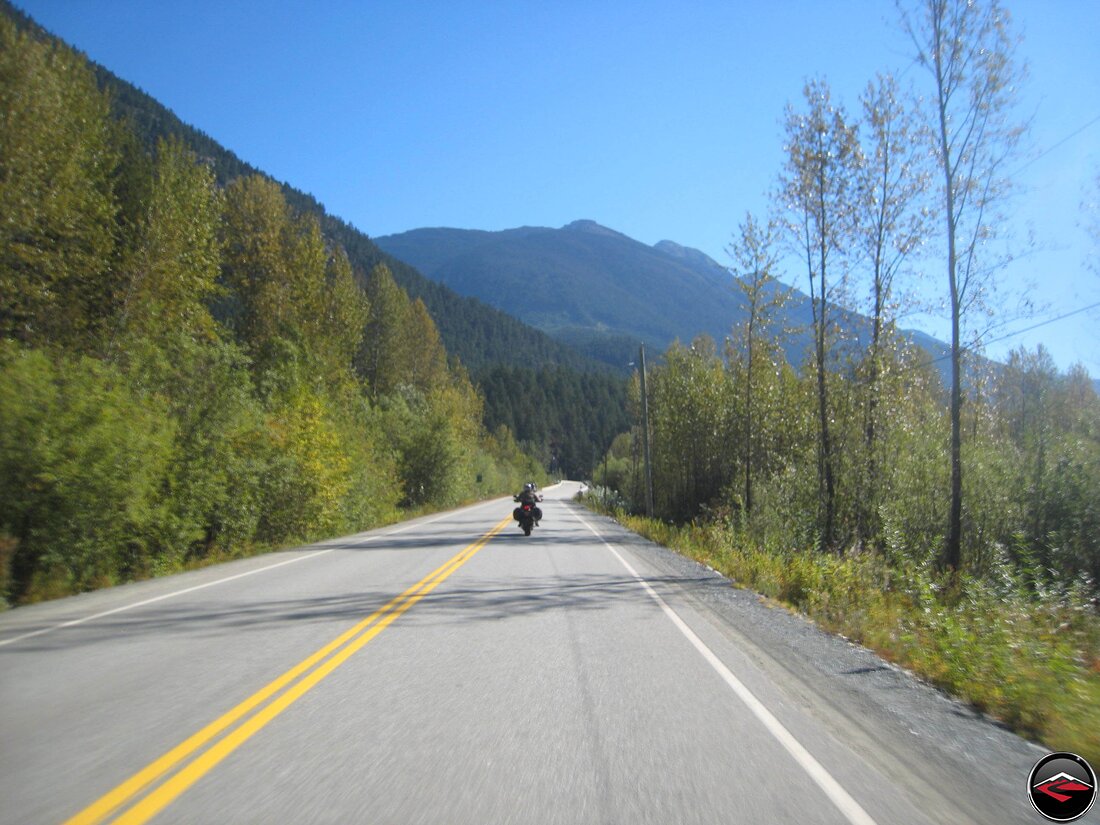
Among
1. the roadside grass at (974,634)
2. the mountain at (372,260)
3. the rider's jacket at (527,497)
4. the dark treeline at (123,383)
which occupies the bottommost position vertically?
the roadside grass at (974,634)

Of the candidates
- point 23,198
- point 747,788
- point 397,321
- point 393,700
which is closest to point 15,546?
point 23,198

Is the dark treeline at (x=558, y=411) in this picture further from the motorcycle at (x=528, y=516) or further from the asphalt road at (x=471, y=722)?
the asphalt road at (x=471, y=722)

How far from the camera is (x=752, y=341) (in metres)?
27.8

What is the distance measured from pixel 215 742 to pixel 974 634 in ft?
25.9

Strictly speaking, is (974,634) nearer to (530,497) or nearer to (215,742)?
(215,742)

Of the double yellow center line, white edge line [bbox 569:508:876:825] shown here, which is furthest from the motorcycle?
the double yellow center line

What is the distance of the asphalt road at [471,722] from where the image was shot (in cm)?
412

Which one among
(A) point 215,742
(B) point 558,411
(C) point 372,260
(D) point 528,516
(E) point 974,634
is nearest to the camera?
(A) point 215,742

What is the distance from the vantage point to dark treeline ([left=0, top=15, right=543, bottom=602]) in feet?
43.1

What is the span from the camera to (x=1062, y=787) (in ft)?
14.7

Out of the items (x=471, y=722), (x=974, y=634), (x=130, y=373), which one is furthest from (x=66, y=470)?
(x=974, y=634)

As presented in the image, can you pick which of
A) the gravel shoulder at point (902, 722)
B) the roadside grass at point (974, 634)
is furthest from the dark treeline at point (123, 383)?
the roadside grass at point (974, 634)

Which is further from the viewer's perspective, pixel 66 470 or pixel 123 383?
pixel 123 383

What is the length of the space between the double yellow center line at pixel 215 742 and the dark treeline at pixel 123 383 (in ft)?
24.6
